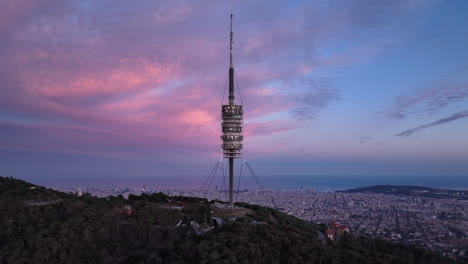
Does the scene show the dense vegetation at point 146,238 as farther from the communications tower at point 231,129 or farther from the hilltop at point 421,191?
the hilltop at point 421,191

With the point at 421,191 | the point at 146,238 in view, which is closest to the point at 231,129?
the point at 146,238

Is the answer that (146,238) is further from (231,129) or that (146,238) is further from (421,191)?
(421,191)

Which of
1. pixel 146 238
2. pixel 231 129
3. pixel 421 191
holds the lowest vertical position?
pixel 146 238

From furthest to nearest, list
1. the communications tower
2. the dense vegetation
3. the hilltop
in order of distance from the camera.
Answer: the hilltop
the communications tower
the dense vegetation

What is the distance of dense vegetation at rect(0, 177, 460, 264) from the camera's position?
18062 mm

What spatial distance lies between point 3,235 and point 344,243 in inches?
928

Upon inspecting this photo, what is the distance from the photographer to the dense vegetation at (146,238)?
18062 millimetres

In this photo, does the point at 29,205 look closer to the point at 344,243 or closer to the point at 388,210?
the point at 344,243

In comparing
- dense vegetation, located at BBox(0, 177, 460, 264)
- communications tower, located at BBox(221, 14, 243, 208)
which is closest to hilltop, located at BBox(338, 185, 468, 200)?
dense vegetation, located at BBox(0, 177, 460, 264)

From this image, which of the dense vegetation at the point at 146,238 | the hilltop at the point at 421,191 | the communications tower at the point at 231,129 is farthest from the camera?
the hilltop at the point at 421,191

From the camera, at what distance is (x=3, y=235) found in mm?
21281

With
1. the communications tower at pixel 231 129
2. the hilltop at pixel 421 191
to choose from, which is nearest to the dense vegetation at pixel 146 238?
the communications tower at pixel 231 129

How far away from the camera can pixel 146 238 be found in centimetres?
2200

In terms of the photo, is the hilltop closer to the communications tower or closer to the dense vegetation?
the dense vegetation
